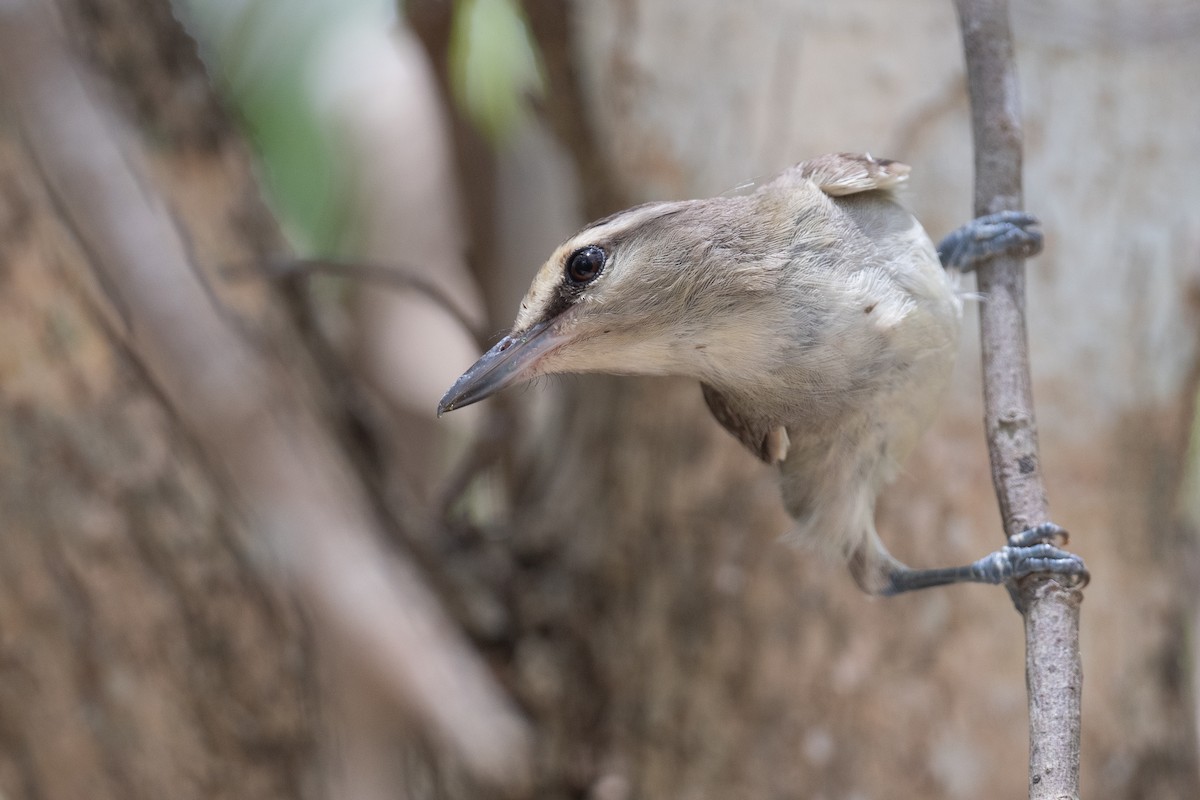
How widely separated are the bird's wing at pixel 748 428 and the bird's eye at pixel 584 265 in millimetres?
385

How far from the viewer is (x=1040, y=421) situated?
326 cm

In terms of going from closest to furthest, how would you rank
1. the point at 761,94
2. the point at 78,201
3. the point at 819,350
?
the point at 78,201 → the point at 819,350 → the point at 761,94

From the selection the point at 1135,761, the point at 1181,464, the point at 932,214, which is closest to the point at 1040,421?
the point at 1181,464

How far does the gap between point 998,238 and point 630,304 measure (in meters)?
0.74

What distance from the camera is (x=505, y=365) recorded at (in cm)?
189

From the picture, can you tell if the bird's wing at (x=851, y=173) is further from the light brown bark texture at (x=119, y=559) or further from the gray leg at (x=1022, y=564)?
the light brown bark texture at (x=119, y=559)

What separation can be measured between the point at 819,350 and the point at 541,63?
2.15 m

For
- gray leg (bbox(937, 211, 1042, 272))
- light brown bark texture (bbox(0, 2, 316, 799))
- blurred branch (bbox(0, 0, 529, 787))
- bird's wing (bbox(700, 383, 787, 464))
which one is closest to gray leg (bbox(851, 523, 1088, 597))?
bird's wing (bbox(700, 383, 787, 464))

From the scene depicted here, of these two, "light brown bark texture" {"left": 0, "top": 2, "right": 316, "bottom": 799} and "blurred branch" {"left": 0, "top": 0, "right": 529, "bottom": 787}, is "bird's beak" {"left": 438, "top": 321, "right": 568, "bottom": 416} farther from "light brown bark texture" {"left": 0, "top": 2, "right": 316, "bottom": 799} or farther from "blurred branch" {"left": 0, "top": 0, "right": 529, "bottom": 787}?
"light brown bark texture" {"left": 0, "top": 2, "right": 316, "bottom": 799}

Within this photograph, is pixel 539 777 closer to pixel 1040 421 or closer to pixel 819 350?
Result: pixel 1040 421

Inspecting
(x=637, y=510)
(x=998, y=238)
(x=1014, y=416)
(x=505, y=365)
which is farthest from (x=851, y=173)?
(x=637, y=510)

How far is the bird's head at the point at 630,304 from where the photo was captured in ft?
6.22

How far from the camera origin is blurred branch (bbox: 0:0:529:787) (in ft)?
5.20

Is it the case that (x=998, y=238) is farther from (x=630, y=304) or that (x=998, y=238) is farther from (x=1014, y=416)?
(x=630, y=304)
